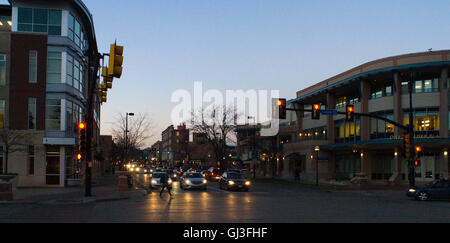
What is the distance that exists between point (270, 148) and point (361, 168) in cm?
2876

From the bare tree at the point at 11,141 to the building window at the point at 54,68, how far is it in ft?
16.6

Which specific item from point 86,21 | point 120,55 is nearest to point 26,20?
point 86,21

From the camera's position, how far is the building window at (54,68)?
124ft

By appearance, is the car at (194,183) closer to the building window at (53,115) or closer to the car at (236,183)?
the car at (236,183)

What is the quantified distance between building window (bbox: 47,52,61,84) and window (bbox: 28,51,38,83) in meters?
1.02

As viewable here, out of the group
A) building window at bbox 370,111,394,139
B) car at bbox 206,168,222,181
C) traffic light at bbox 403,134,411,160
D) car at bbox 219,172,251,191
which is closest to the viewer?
traffic light at bbox 403,134,411,160

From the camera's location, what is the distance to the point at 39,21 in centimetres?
3791

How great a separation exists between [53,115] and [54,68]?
3975 mm

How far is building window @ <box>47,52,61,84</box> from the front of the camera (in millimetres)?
37938

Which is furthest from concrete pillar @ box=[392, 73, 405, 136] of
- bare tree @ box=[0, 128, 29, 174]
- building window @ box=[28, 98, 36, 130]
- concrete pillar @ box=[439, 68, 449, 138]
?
bare tree @ box=[0, 128, 29, 174]

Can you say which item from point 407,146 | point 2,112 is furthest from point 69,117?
point 407,146

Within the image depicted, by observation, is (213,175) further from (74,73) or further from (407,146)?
(407,146)

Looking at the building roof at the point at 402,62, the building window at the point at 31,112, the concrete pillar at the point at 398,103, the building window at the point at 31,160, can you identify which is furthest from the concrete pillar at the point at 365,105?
the building window at the point at 31,160

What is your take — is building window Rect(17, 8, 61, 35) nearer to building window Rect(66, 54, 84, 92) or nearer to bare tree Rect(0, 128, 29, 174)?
building window Rect(66, 54, 84, 92)
